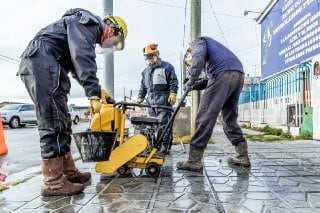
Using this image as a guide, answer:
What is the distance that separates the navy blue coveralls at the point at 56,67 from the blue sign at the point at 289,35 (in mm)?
9051

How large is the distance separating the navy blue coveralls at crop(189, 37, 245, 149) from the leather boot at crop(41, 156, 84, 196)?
1.91 m

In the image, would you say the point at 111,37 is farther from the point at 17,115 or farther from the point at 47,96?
the point at 17,115

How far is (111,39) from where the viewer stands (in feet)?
13.9

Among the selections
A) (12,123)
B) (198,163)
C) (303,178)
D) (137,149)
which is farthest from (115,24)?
(12,123)

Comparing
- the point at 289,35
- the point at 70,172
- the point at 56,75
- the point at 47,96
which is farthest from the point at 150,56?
the point at 289,35

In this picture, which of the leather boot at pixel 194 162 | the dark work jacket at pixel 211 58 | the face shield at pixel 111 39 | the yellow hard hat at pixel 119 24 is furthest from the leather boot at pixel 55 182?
the dark work jacket at pixel 211 58

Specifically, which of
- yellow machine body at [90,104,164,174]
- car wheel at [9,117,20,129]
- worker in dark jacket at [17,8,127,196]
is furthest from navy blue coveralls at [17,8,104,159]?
car wheel at [9,117,20,129]

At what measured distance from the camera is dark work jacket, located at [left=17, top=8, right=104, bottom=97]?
12.5 ft

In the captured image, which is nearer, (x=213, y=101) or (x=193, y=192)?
(x=193, y=192)

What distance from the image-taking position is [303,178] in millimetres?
4535

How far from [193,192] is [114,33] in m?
1.82

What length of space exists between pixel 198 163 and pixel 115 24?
2.10 meters

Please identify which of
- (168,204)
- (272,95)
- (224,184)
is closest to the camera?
(168,204)

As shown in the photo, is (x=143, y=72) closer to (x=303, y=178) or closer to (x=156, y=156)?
(x=156, y=156)
